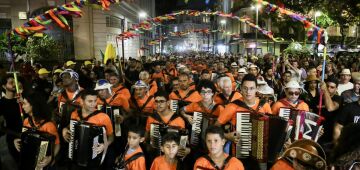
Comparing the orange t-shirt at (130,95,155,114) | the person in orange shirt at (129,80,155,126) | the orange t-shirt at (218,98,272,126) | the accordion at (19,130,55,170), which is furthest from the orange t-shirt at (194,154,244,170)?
the orange t-shirt at (130,95,155,114)

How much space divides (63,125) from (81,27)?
76.5 feet

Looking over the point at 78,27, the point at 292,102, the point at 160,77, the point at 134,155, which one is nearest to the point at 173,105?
the point at 292,102

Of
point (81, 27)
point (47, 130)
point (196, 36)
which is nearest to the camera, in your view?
point (47, 130)

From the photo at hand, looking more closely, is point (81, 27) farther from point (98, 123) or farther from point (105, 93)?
point (98, 123)

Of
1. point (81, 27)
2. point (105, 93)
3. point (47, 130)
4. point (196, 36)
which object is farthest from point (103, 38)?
point (196, 36)

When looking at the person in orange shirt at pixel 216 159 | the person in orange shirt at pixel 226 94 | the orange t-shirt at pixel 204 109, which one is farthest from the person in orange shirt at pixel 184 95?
the person in orange shirt at pixel 216 159

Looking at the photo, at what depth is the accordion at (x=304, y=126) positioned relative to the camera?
4801mm

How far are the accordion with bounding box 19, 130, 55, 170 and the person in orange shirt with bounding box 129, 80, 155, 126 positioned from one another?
2.31m

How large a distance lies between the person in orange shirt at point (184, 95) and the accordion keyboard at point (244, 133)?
8.80 feet

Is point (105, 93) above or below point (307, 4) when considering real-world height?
below

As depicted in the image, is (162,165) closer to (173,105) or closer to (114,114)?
(114,114)

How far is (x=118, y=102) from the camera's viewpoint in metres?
7.30

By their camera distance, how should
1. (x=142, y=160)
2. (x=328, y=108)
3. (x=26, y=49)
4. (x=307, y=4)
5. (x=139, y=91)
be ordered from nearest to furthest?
1. (x=142, y=160)
2. (x=328, y=108)
3. (x=139, y=91)
4. (x=26, y=49)
5. (x=307, y=4)

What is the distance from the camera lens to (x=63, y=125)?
6285mm
